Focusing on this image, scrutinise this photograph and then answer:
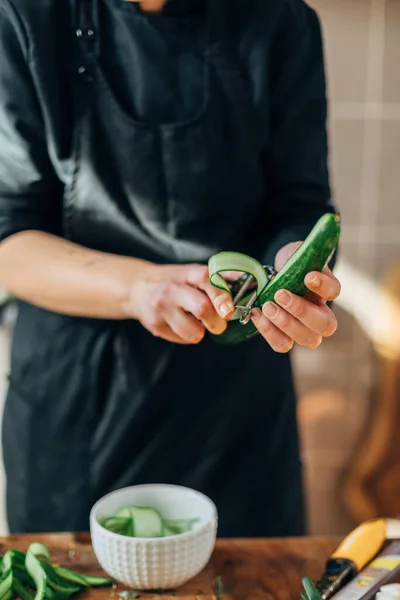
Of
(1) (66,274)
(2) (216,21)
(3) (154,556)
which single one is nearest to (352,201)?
(2) (216,21)

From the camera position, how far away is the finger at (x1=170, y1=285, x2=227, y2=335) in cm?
68

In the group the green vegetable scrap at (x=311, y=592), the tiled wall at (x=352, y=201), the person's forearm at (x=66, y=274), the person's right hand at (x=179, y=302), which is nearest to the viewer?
the green vegetable scrap at (x=311, y=592)

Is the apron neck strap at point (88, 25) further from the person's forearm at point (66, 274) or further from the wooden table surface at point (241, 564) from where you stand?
the wooden table surface at point (241, 564)

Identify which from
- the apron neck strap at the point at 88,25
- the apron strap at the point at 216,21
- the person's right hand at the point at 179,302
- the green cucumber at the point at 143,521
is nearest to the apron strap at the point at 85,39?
the apron neck strap at the point at 88,25

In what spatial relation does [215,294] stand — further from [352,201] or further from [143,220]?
[352,201]

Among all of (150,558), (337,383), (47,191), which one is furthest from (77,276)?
(337,383)

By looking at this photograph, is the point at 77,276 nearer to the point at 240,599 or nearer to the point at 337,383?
the point at 240,599

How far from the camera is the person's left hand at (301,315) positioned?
604 millimetres

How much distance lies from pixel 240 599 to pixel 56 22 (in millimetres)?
621

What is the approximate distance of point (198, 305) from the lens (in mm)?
683

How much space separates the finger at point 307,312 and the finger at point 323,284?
15 millimetres

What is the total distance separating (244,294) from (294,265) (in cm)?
12

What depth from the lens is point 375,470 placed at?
157cm

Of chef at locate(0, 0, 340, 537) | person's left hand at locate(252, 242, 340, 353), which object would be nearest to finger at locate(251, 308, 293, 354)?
person's left hand at locate(252, 242, 340, 353)
